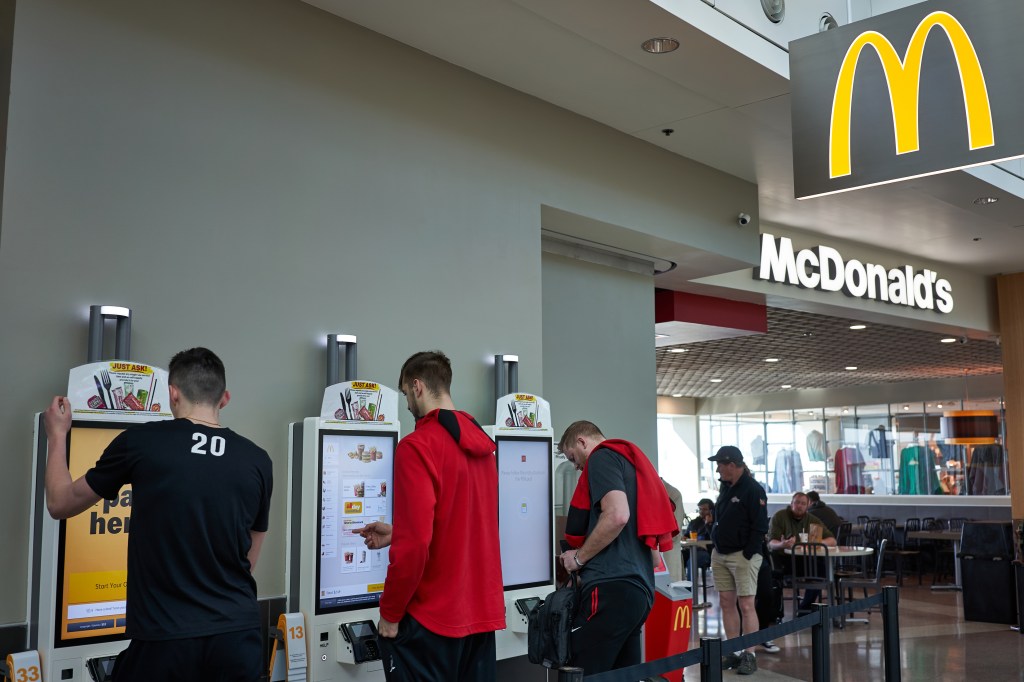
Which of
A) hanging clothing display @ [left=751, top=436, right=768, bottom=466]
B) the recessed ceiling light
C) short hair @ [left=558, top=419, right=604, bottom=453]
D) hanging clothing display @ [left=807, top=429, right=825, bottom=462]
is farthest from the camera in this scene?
hanging clothing display @ [left=751, top=436, right=768, bottom=466]

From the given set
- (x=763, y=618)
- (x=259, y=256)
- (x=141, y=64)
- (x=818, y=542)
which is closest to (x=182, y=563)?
(x=259, y=256)

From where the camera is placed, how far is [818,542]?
9.34 metres

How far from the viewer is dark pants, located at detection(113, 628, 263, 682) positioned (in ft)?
7.87

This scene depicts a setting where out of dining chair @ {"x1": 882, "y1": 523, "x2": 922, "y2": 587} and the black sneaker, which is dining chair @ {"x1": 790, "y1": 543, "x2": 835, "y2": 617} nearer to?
the black sneaker

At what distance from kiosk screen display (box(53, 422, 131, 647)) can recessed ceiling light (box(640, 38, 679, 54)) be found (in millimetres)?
2955

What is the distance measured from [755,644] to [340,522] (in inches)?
64.6

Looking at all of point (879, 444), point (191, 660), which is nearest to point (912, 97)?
point (191, 660)

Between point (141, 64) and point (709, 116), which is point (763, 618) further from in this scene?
point (141, 64)

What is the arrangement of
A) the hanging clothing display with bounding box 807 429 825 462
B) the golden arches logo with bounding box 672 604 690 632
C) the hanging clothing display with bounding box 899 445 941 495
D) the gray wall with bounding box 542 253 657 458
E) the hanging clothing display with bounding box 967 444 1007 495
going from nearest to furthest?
the golden arches logo with bounding box 672 604 690 632 → the gray wall with bounding box 542 253 657 458 → the hanging clothing display with bounding box 967 444 1007 495 → the hanging clothing display with bounding box 899 445 941 495 → the hanging clothing display with bounding box 807 429 825 462

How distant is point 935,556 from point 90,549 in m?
13.6

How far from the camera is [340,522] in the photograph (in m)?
3.75

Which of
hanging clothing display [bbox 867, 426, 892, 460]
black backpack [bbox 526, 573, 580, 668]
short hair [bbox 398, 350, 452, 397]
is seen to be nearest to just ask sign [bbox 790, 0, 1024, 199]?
short hair [bbox 398, 350, 452, 397]

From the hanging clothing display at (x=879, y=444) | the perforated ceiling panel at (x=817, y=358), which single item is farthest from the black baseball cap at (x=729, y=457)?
the hanging clothing display at (x=879, y=444)

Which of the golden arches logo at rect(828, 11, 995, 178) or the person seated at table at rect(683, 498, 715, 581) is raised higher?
the golden arches logo at rect(828, 11, 995, 178)
